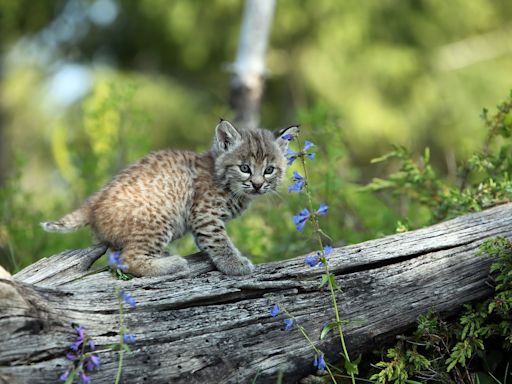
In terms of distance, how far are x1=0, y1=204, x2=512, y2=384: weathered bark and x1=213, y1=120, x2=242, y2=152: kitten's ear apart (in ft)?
3.58

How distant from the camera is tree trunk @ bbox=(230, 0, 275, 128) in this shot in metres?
10.8

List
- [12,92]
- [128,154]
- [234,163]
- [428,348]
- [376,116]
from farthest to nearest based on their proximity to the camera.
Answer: [12,92], [376,116], [128,154], [234,163], [428,348]

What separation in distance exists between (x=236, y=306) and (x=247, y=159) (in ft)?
4.91

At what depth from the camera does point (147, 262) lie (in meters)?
4.44

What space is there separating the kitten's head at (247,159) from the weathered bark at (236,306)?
30.9 inches

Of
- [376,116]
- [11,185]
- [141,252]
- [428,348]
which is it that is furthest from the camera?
[376,116]

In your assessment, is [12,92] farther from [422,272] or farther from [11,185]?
[422,272]

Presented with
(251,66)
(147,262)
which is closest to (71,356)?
(147,262)

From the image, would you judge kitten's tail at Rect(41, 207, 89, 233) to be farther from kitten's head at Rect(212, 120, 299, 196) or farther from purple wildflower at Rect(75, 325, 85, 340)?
purple wildflower at Rect(75, 325, 85, 340)

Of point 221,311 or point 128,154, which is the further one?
point 128,154

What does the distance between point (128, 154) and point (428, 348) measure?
5043mm

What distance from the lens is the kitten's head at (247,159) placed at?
5.09m

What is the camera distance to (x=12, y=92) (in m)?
18.9

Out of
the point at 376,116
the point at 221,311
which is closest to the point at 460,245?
the point at 221,311
